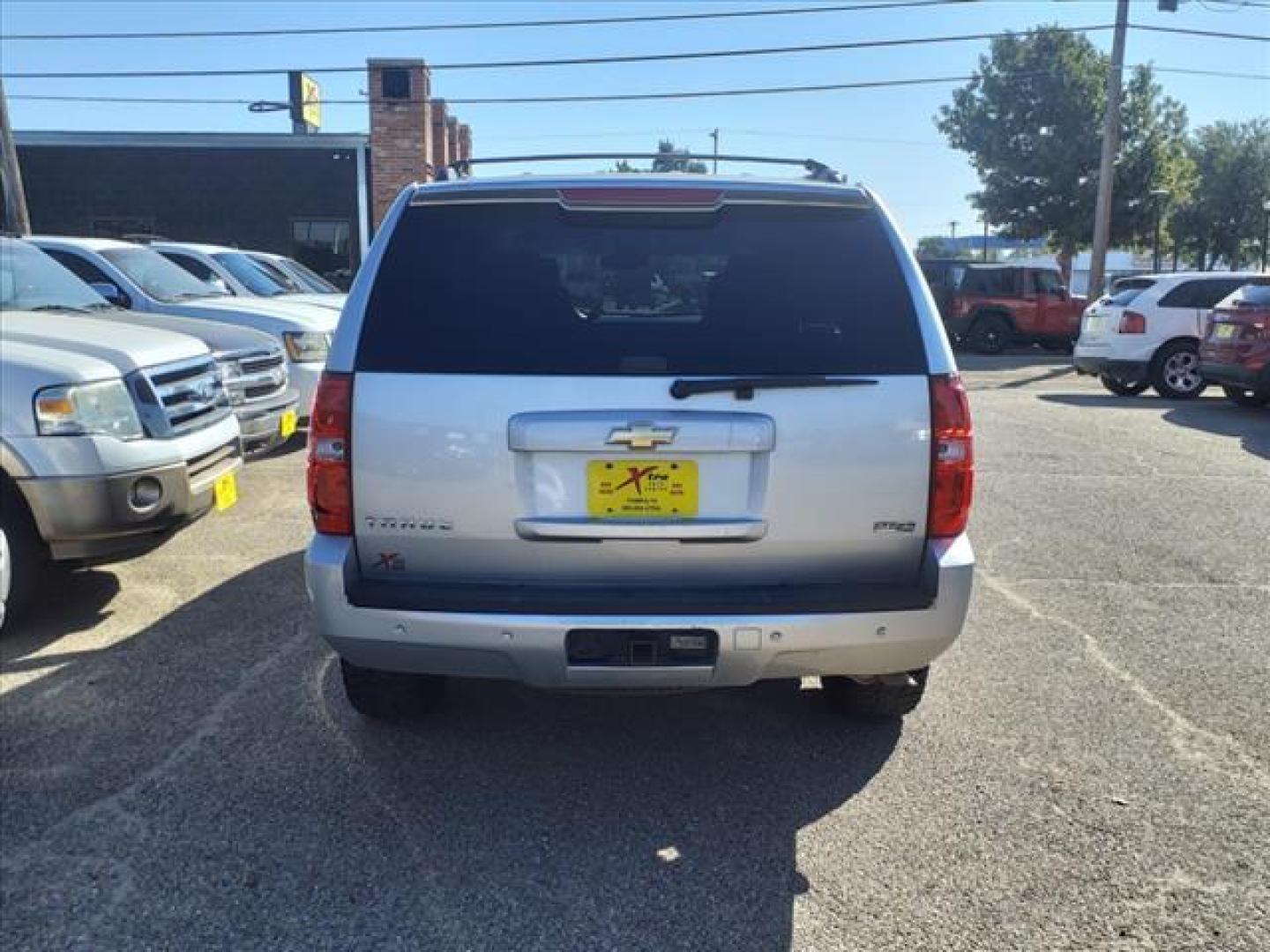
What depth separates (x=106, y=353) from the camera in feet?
15.2

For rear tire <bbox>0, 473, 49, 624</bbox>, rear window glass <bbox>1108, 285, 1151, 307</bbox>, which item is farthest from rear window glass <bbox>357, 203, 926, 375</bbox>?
rear window glass <bbox>1108, 285, 1151, 307</bbox>

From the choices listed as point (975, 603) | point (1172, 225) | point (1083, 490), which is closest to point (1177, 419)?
point (1083, 490)

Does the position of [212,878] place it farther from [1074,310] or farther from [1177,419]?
[1074,310]

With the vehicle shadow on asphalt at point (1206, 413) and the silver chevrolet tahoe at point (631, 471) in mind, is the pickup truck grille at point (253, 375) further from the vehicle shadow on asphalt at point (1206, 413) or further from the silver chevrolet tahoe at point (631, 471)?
the vehicle shadow on asphalt at point (1206, 413)

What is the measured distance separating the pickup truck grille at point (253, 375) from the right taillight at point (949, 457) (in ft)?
16.9

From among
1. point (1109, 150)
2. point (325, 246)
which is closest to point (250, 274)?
point (325, 246)

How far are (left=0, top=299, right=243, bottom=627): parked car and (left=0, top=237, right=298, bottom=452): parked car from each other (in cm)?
99

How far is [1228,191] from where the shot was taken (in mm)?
45031

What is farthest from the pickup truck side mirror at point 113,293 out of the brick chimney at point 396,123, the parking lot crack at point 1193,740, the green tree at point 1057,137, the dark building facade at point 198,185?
the green tree at point 1057,137

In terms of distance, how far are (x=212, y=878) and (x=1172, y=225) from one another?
1993 inches

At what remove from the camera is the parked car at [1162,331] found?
1327 cm

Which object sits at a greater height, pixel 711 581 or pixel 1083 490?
pixel 711 581

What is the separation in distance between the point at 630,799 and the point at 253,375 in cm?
496

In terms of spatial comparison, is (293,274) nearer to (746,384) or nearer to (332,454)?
(332,454)
